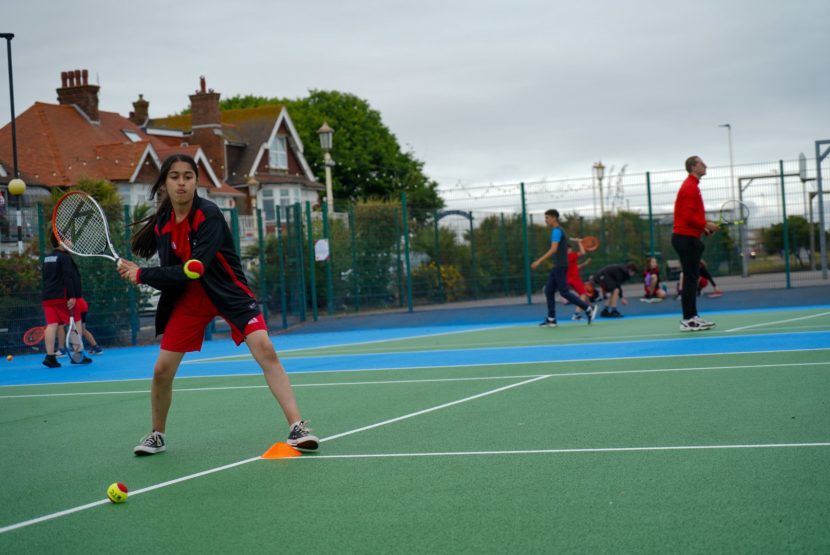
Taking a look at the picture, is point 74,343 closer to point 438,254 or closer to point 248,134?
point 438,254

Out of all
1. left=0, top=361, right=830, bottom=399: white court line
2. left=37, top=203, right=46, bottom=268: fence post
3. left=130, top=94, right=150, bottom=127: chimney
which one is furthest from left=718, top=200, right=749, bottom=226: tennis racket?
left=130, top=94, right=150, bottom=127: chimney

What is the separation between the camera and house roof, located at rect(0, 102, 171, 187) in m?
40.7

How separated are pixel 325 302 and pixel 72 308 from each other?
→ 8844 millimetres

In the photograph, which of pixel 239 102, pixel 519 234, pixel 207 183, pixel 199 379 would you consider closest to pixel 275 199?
pixel 207 183

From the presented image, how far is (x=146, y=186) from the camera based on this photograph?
4528 centimetres

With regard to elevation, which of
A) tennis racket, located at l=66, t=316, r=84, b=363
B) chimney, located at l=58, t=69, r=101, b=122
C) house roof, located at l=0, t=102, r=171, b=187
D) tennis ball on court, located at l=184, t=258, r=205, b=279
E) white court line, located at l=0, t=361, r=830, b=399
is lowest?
white court line, located at l=0, t=361, r=830, b=399

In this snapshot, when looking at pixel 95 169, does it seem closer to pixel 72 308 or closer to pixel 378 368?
pixel 72 308

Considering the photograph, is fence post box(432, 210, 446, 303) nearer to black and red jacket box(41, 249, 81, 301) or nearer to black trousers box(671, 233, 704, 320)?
black and red jacket box(41, 249, 81, 301)

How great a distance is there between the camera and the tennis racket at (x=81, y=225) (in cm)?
734

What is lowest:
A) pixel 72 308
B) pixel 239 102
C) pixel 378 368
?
pixel 378 368

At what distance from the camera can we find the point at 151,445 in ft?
20.1

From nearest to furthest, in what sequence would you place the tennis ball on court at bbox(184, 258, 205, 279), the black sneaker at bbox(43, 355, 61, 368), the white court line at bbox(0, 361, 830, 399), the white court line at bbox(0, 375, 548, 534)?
the white court line at bbox(0, 375, 548, 534) → the tennis ball on court at bbox(184, 258, 205, 279) → the white court line at bbox(0, 361, 830, 399) → the black sneaker at bbox(43, 355, 61, 368)

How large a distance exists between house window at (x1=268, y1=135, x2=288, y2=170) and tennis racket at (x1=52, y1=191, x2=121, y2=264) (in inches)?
1967

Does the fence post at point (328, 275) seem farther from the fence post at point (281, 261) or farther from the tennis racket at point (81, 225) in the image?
the tennis racket at point (81, 225)
